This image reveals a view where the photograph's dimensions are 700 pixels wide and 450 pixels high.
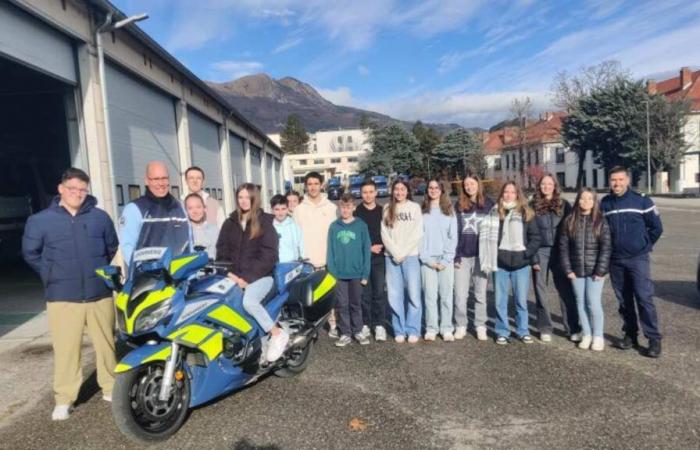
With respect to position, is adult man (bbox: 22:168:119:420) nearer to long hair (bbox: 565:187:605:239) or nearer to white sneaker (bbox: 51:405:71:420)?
white sneaker (bbox: 51:405:71:420)

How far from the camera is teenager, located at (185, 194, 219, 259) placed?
205 inches

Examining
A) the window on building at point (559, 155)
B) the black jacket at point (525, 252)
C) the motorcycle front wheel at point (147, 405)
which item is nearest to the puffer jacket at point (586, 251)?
the black jacket at point (525, 252)

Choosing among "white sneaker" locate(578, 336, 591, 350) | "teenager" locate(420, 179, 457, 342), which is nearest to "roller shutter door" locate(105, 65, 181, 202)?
"teenager" locate(420, 179, 457, 342)

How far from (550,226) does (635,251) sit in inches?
35.6

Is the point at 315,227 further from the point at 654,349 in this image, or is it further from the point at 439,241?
the point at 654,349

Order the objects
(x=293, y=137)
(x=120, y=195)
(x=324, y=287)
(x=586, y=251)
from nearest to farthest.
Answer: (x=324, y=287), (x=586, y=251), (x=120, y=195), (x=293, y=137)

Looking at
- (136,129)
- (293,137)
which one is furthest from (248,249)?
(293,137)

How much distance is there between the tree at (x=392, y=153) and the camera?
7056 cm

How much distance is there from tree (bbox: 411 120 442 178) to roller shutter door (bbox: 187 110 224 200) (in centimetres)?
5058

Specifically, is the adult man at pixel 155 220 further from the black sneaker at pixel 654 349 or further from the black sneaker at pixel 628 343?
the black sneaker at pixel 654 349

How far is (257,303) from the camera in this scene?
171 inches

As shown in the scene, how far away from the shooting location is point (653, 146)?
40750mm

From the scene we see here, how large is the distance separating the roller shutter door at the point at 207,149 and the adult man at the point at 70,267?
11.6 m

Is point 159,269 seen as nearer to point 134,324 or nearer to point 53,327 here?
point 134,324
